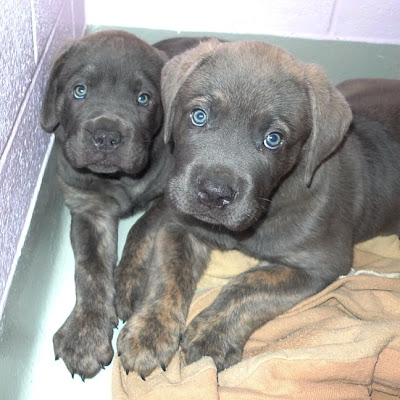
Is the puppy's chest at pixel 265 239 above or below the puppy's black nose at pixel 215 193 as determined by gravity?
below

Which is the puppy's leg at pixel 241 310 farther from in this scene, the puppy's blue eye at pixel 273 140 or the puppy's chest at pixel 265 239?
the puppy's blue eye at pixel 273 140

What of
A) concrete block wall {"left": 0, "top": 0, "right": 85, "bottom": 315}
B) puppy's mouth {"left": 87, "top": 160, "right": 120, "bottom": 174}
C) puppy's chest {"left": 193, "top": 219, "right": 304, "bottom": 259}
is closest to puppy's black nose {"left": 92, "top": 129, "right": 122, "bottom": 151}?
puppy's mouth {"left": 87, "top": 160, "right": 120, "bottom": 174}

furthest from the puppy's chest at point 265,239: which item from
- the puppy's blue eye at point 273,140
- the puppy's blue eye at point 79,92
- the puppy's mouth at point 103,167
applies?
the puppy's blue eye at point 79,92

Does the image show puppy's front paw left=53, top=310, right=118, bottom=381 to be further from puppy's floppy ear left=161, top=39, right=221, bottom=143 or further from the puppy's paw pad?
puppy's floppy ear left=161, top=39, right=221, bottom=143

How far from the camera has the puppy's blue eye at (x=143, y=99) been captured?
3.58 meters

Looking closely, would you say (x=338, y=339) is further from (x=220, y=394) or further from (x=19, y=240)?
(x=19, y=240)

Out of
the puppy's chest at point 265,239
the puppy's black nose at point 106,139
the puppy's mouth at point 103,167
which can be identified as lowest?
the puppy's chest at point 265,239

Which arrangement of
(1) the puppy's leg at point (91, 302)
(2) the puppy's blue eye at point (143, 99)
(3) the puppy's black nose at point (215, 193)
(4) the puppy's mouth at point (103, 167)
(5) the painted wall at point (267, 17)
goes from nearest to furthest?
(3) the puppy's black nose at point (215, 193) < (1) the puppy's leg at point (91, 302) < (4) the puppy's mouth at point (103, 167) < (2) the puppy's blue eye at point (143, 99) < (5) the painted wall at point (267, 17)

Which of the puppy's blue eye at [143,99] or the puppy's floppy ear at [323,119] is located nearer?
the puppy's floppy ear at [323,119]

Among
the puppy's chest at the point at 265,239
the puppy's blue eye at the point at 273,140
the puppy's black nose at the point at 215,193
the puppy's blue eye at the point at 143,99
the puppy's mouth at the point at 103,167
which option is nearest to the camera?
the puppy's black nose at the point at 215,193

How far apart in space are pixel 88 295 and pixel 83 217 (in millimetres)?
625

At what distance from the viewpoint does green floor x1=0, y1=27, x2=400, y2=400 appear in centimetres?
304

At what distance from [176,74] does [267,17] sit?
8.63 ft

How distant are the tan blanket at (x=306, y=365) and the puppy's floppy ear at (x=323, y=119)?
35.2 inches
